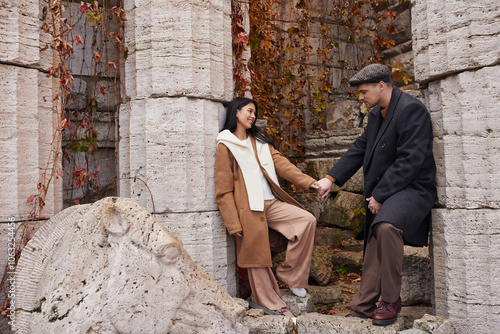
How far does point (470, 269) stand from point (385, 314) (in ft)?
2.14

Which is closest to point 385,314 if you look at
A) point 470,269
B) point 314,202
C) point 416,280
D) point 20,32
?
point 470,269

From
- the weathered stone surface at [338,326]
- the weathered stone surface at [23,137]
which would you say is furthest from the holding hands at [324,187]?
the weathered stone surface at [23,137]

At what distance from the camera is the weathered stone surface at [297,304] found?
3.80m

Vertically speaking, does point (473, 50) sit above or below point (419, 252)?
above

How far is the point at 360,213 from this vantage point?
586 cm

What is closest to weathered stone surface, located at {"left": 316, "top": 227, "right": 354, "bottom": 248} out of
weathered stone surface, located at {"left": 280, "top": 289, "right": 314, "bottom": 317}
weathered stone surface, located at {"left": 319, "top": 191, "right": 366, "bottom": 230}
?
weathered stone surface, located at {"left": 319, "top": 191, "right": 366, "bottom": 230}

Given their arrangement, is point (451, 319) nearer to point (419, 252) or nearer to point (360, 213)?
point (419, 252)

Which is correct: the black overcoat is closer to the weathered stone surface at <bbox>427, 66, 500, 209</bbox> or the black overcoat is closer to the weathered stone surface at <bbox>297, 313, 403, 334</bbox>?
the weathered stone surface at <bbox>427, 66, 500, 209</bbox>

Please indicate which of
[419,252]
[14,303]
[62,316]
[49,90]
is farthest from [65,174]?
[419,252]

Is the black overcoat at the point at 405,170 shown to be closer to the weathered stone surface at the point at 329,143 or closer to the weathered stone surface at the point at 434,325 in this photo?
the weathered stone surface at the point at 434,325

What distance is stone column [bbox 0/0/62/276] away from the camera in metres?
3.13

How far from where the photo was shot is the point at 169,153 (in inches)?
145

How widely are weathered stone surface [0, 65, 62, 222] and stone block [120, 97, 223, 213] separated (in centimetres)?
65

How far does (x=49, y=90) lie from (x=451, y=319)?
131 inches
